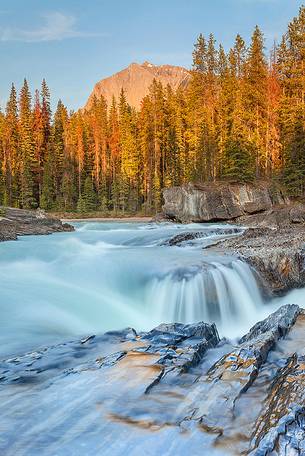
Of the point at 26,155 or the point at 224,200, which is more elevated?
the point at 26,155

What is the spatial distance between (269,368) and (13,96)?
203ft

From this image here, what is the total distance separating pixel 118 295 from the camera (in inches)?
389

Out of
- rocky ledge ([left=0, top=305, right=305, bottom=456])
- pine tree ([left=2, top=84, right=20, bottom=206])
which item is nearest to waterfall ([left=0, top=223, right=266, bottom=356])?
rocky ledge ([left=0, top=305, right=305, bottom=456])

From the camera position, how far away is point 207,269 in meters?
9.91

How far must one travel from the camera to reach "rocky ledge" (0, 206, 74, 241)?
57.3 feet

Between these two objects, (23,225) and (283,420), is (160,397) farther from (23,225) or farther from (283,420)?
(23,225)

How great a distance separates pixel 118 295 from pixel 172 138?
4175 centimetres

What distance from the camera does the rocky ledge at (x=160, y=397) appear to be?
3174 mm

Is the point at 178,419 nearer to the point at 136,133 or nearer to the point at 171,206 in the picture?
the point at 171,206

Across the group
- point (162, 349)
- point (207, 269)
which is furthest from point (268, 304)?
point (162, 349)

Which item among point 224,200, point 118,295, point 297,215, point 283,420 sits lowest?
point 118,295

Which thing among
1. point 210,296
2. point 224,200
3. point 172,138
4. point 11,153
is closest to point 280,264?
point 210,296

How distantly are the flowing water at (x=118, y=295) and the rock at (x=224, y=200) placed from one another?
1752 centimetres

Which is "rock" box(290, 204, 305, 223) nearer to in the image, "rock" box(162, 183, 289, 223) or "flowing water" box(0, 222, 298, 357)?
"rock" box(162, 183, 289, 223)
